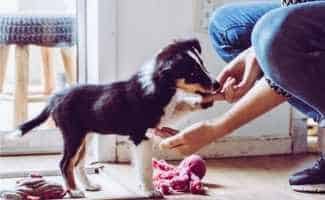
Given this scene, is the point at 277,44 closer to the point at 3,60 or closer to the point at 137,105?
the point at 137,105

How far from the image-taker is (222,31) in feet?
5.26

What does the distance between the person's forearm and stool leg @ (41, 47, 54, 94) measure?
74 centimetres

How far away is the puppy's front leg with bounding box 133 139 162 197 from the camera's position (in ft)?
4.99

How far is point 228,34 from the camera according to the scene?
158cm

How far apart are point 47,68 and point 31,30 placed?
0.12 meters

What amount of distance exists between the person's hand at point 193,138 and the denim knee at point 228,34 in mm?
250

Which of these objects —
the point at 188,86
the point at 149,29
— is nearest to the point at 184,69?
the point at 188,86

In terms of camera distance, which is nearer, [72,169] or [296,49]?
[296,49]

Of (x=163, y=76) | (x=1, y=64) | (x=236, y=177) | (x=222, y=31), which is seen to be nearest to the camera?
(x=163, y=76)

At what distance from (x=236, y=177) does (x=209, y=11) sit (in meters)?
0.51

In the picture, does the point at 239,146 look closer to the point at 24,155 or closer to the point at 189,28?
the point at 189,28

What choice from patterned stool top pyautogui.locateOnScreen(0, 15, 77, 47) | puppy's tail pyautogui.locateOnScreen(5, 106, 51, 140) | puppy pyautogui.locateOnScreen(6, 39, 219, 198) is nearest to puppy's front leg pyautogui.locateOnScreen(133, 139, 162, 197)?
puppy pyautogui.locateOnScreen(6, 39, 219, 198)

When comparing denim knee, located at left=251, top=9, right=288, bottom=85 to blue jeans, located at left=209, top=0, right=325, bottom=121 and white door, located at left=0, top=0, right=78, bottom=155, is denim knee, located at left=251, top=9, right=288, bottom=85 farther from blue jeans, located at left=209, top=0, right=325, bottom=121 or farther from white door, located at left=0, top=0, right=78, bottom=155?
white door, located at left=0, top=0, right=78, bottom=155

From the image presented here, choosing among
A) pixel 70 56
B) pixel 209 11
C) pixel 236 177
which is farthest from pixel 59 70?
pixel 236 177
